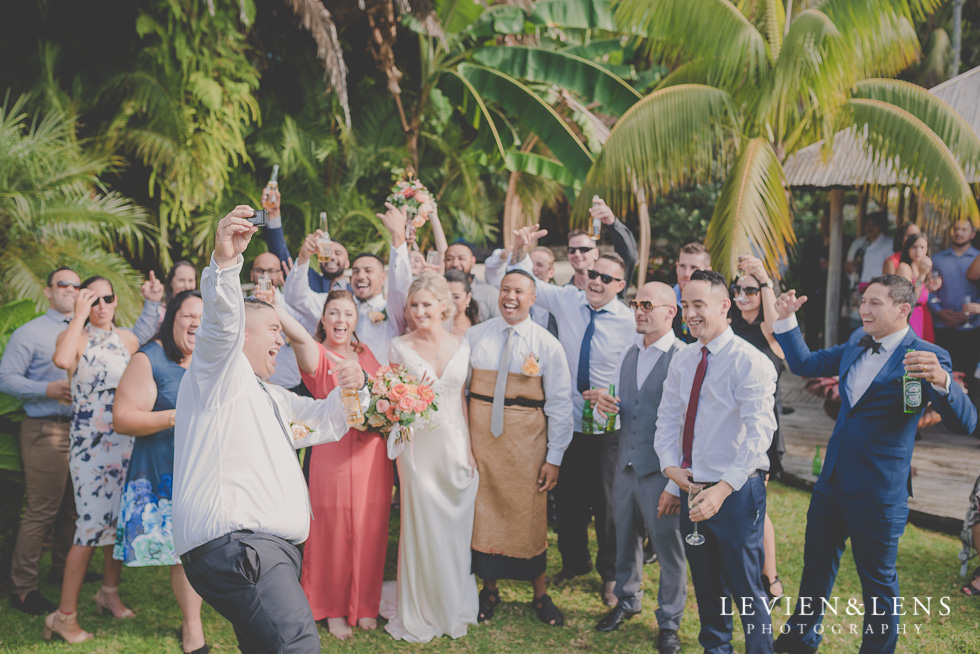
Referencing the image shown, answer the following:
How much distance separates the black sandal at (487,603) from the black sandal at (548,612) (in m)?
0.29

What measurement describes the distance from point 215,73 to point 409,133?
10.1ft

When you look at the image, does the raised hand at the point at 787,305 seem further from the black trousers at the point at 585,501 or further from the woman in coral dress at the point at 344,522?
the woman in coral dress at the point at 344,522

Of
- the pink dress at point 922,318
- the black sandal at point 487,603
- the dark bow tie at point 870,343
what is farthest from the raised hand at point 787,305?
the pink dress at point 922,318

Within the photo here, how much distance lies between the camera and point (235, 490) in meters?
3.03

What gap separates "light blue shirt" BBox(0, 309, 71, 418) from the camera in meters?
5.20

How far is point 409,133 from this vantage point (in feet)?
39.3

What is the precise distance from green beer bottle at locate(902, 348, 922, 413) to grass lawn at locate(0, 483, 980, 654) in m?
1.78

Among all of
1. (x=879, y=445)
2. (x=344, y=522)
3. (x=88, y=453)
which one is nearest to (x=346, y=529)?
(x=344, y=522)

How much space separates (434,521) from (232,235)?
296 centimetres

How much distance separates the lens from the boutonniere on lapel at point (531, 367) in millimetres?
5184

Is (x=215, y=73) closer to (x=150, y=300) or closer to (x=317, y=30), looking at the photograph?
(x=317, y=30)

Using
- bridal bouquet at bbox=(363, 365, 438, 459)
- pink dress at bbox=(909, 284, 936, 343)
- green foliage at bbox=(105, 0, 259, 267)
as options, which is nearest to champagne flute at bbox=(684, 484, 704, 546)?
bridal bouquet at bbox=(363, 365, 438, 459)

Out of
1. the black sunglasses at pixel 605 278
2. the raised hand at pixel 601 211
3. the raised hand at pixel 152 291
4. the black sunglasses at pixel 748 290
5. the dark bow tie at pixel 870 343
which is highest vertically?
the raised hand at pixel 601 211

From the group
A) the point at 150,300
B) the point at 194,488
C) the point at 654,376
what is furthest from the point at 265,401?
the point at 150,300
